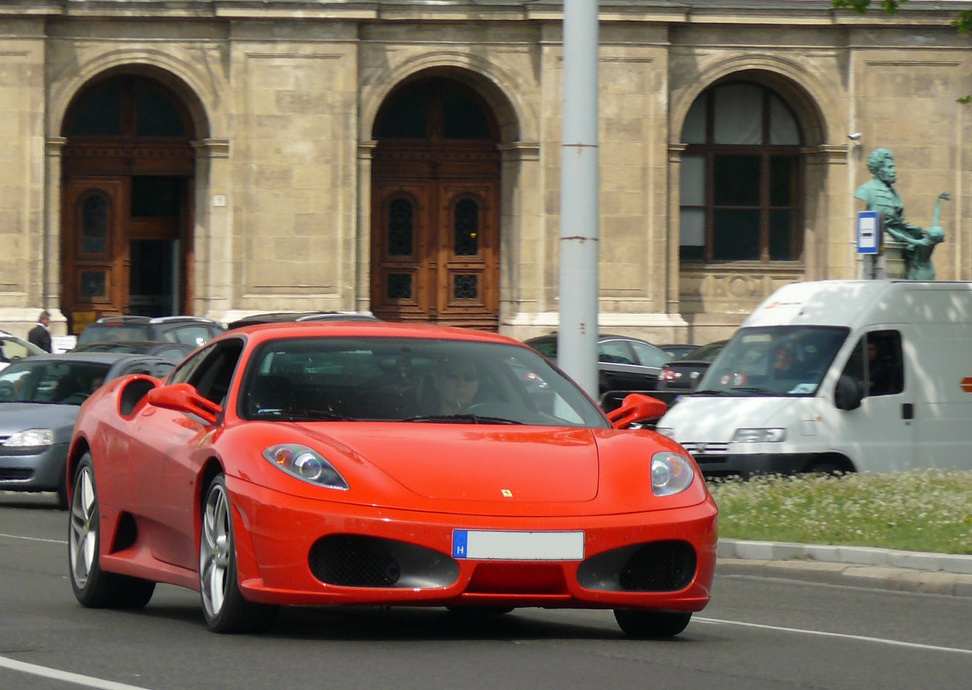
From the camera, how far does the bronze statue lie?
990 inches

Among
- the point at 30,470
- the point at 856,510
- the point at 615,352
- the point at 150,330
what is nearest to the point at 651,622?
the point at 856,510

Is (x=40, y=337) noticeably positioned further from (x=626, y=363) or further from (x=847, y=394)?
(x=847, y=394)

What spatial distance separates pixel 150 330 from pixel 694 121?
52.8 feet

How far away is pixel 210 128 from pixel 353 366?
99.6ft

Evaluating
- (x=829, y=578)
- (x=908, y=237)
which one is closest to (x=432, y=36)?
(x=908, y=237)

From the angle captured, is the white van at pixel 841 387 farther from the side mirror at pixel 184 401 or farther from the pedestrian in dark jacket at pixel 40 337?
the pedestrian in dark jacket at pixel 40 337

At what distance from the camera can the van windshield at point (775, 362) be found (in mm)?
16875

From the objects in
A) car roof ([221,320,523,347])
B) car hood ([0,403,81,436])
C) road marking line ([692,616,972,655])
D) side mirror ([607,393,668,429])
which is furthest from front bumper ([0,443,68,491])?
side mirror ([607,393,668,429])

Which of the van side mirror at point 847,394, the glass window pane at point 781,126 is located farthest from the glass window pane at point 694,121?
the van side mirror at point 847,394

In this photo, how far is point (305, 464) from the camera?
293 inches

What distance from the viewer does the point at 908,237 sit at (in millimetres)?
25203

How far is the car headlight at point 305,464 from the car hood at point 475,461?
4.8 inches

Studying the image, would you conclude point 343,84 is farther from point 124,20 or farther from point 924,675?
point 924,675

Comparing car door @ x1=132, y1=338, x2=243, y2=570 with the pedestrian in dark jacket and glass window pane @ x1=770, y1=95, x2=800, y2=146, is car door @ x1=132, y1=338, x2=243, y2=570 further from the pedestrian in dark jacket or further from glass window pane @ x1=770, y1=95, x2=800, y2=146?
glass window pane @ x1=770, y1=95, x2=800, y2=146
